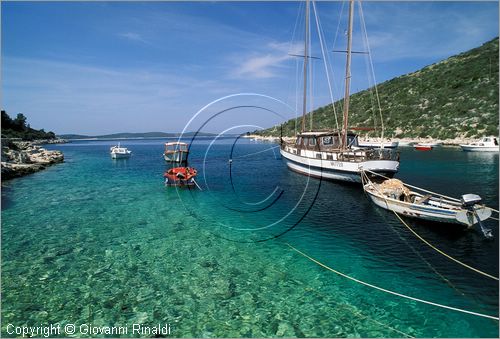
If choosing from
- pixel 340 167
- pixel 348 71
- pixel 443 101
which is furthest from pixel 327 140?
pixel 443 101

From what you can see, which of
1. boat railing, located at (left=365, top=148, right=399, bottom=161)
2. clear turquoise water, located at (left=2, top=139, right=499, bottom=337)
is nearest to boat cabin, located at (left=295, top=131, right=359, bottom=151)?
boat railing, located at (left=365, top=148, right=399, bottom=161)

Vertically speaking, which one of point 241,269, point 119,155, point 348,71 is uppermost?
point 348,71

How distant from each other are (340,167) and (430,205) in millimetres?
15032

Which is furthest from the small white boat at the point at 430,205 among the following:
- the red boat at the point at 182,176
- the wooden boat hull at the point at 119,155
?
the wooden boat hull at the point at 119,155

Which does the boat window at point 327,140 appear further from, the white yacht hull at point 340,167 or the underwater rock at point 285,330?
the underwater rock at point 285,330

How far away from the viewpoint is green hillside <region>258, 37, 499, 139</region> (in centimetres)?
8731

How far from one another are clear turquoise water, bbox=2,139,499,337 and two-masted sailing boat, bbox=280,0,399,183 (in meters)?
6.06

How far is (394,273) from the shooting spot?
1347 cm

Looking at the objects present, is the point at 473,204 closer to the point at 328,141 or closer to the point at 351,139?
the point at 328,141

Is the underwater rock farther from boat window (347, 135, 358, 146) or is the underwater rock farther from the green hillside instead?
the green hillside

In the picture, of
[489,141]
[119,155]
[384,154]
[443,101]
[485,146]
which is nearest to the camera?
[384,154]

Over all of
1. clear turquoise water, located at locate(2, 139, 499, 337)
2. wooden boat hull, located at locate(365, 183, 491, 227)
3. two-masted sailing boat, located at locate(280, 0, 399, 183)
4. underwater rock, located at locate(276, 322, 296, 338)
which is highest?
two-masted sailing boat, located at locate(280, 0, 399, 183)

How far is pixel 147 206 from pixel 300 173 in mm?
24789

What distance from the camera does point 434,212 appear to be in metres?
18.5
